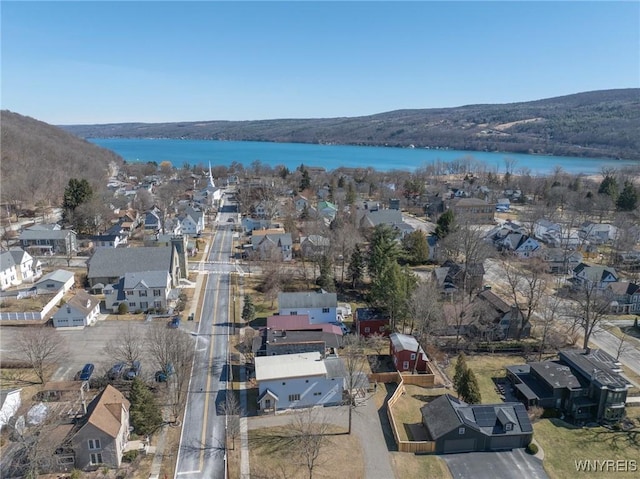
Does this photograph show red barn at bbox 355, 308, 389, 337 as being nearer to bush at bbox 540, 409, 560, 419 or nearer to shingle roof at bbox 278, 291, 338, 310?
shingle roof at bbox 278, 291, 338, 310

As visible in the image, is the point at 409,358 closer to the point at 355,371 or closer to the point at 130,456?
the point at 355,371

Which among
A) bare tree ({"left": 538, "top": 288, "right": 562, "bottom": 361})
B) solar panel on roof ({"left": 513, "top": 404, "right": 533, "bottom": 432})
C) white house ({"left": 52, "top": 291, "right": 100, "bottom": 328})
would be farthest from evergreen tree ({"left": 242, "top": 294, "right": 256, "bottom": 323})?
bare tree ({"left": 538, "top": 288, "right": 562, "bottom": 361})

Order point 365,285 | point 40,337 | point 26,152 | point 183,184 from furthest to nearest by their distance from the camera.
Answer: point 183,184 → point 26,152 → point 365,285 → point 40,337

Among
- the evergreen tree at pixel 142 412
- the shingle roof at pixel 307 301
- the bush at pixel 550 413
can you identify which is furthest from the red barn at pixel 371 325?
the evergreen tree at pixel 142 412

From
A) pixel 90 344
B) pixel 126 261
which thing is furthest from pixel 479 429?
pixel 126 261

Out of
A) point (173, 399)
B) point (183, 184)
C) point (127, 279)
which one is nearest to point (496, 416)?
point (173, 399)

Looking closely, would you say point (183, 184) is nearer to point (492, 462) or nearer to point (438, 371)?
point (438, 371)
